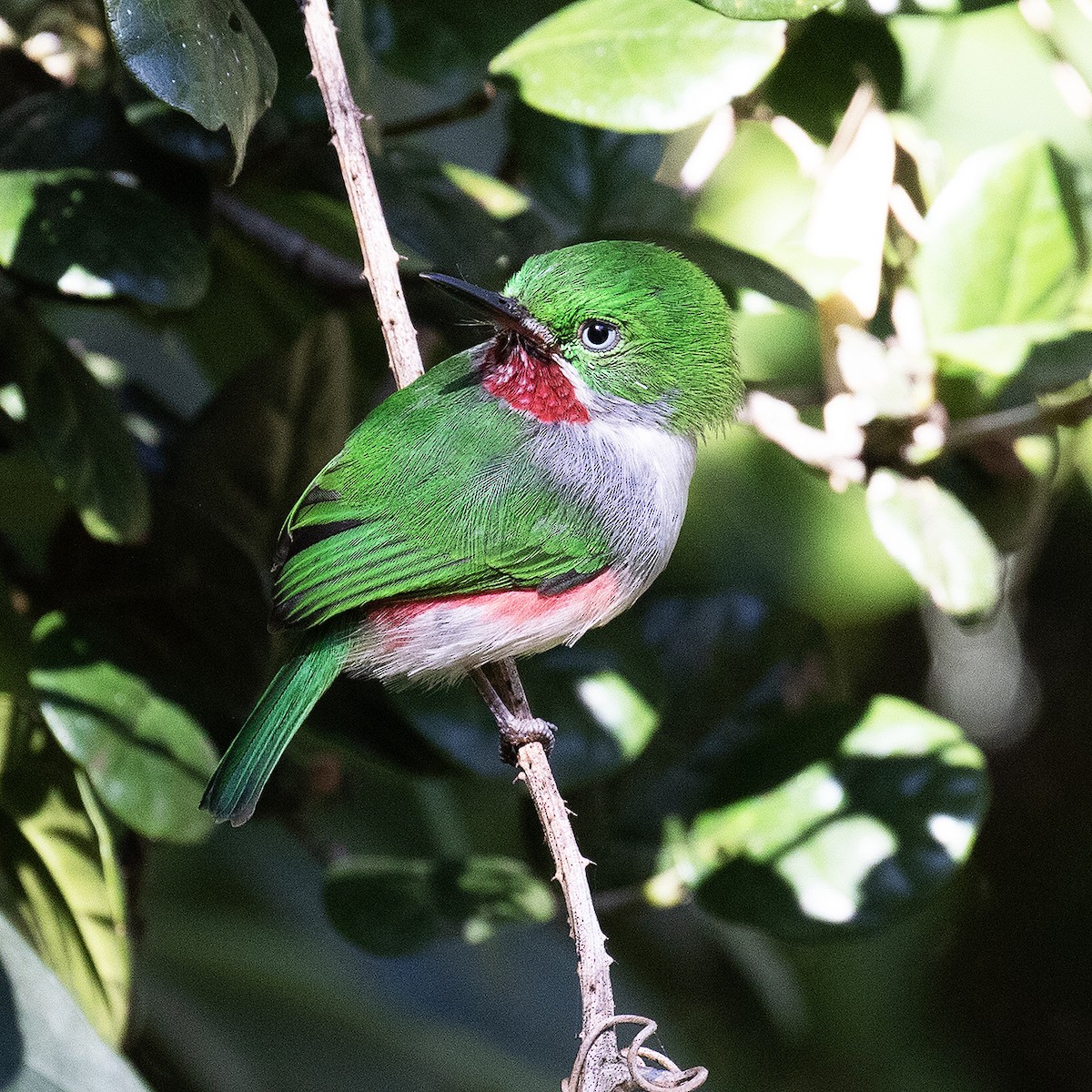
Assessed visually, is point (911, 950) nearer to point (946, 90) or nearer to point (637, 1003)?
point (637, 1003)

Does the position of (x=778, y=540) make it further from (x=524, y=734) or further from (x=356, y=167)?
(x=356, y=167)

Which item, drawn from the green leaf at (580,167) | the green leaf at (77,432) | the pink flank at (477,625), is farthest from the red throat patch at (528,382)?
the green leaf at (77,432)

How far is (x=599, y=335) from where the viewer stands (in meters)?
1.77

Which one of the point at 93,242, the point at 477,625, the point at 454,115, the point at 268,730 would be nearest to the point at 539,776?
the point at 477,625

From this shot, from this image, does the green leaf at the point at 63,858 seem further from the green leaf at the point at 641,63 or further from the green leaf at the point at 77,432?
the green leaf at the point at 641,63

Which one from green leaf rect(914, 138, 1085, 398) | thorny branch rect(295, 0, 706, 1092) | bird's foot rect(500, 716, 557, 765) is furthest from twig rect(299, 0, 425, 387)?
green leaf rect(914, 138, 1085, 398)

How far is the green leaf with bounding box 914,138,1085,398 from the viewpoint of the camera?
2012 mm

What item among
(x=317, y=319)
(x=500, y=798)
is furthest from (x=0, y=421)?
(x=500, y=798)

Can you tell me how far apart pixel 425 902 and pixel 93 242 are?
1048 millimetres

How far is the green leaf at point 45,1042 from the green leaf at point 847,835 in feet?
2.81

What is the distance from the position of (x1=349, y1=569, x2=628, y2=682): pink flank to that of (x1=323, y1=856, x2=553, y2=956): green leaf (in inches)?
13.7

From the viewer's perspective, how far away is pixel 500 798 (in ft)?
9.62

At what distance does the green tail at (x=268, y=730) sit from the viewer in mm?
1661

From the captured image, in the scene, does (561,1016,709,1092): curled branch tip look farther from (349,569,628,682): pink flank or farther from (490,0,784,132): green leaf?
(490,0,784,132): green leaf
